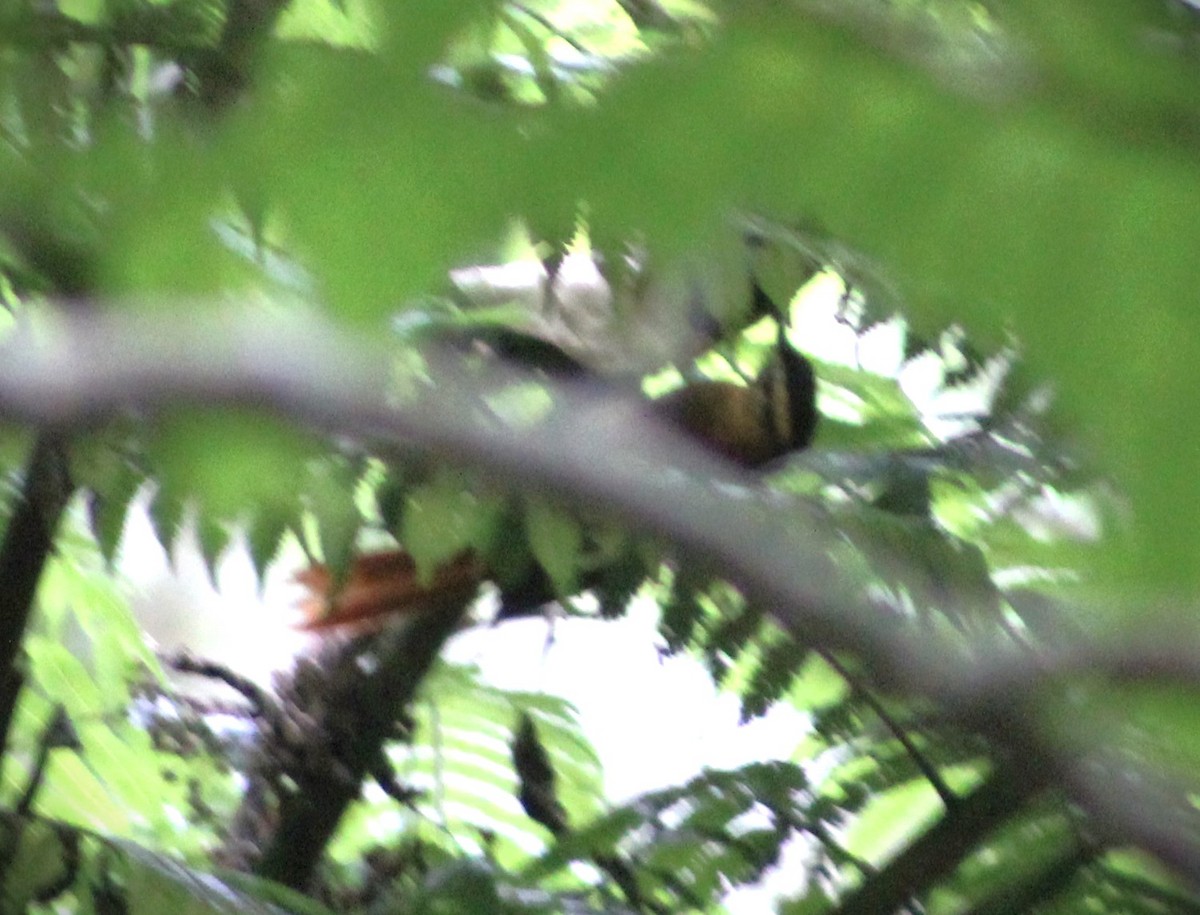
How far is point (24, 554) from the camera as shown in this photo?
0.51 m

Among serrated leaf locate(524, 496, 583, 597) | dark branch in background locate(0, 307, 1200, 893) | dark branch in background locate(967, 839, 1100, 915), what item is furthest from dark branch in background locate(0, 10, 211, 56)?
dark branch in background locate(967, 839, 1100, 915)

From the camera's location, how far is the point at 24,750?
0.71 meters

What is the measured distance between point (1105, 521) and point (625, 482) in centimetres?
20

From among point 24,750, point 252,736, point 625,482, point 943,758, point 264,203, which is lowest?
point 24,750

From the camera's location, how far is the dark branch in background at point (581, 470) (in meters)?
0.30

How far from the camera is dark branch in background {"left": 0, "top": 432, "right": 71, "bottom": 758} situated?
1.66 feet

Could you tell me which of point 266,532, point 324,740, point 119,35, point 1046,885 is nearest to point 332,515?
point 266,532

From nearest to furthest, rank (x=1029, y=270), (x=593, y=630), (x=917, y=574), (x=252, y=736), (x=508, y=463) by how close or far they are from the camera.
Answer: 1. (x=1029, y=270)
2. (x=508, y=463)
3. (x=917, y=574)
4. (x=252, y=736)
5. (x=593, y=630)

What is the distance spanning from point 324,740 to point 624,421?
220 mm

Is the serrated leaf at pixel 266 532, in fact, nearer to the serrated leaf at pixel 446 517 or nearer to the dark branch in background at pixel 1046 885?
the serrated leaf at pixel 446 517

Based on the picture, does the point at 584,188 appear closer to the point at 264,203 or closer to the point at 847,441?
the point at 264,203

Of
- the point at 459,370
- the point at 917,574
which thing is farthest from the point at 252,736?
the point at 917,574

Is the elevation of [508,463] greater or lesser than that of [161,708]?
greater

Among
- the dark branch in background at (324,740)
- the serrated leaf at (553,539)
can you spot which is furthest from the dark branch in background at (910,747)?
the dark branch in background at (324,740)
